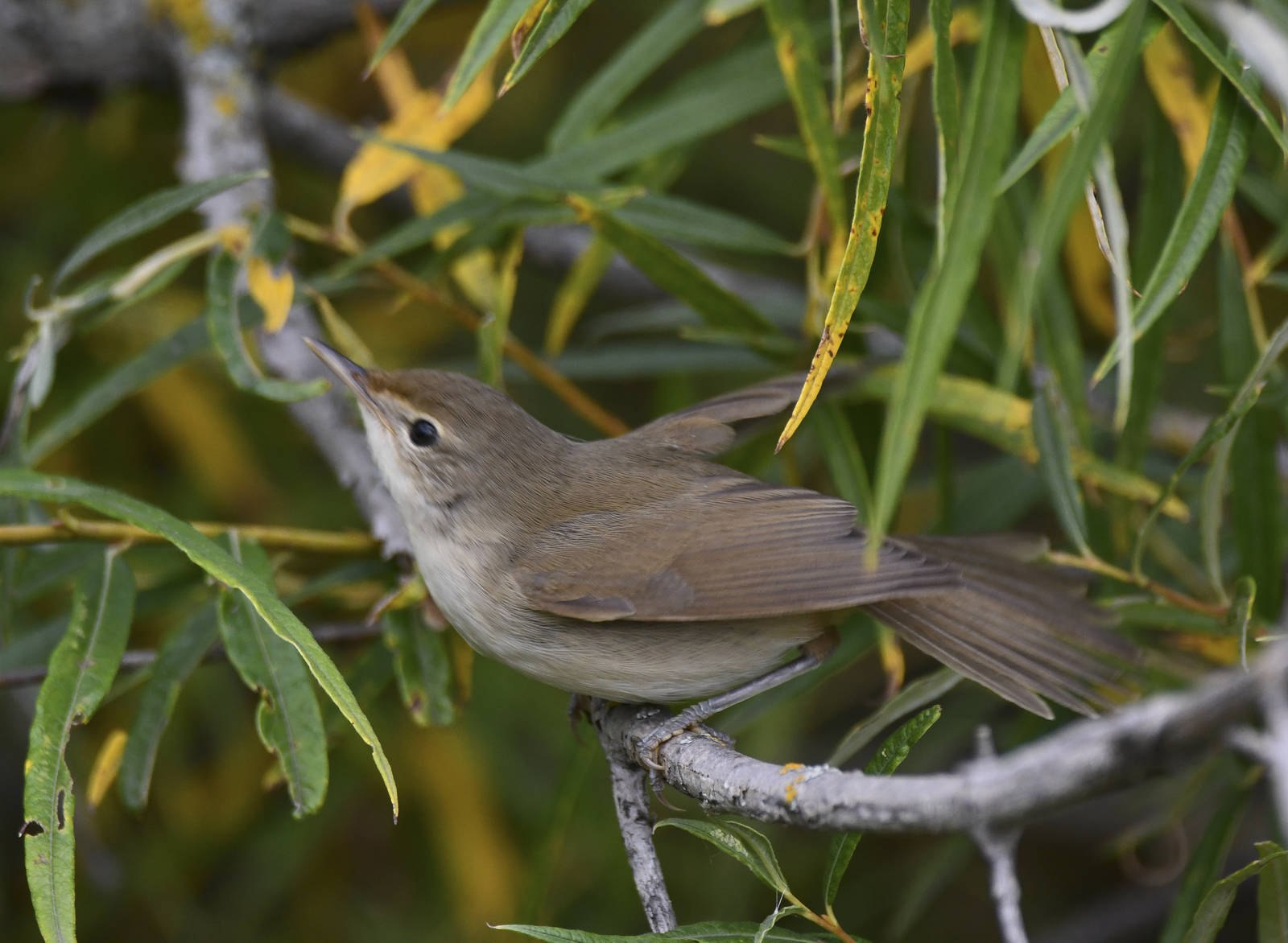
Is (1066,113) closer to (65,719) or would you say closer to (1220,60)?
(1220,60)

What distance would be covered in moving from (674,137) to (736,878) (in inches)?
93.3

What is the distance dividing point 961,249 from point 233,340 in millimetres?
1718

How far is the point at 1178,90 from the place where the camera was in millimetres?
2850

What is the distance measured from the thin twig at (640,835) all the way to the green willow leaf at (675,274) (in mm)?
1076

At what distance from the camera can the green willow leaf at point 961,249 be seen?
153 centimetres

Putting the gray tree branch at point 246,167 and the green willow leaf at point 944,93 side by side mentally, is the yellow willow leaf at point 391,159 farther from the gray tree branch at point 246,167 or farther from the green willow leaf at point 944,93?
the green willow leaf at point 944,93

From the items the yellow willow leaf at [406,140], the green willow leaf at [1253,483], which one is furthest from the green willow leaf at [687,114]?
the green willow leaf at [1253,483]

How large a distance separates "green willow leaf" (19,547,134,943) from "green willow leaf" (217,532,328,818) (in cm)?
21

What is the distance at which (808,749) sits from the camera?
4.69 meters

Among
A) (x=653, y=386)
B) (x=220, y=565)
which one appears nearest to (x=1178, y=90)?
(x=220, y=565)

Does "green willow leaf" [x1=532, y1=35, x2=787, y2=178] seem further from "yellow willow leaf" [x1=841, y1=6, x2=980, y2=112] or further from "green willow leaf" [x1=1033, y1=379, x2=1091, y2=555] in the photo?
"green willow leaf" [x1=1033, y1=379, x2=1091, y2=555]

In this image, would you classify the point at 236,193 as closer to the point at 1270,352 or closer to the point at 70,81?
the point at 70,81

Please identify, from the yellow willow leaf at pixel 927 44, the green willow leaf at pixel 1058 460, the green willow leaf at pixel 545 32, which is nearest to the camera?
the green willow leaf at pixel 545 32

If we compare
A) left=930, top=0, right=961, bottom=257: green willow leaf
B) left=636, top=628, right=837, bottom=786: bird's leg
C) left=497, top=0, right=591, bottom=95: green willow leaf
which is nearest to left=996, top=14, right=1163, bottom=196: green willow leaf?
left=930, top=0, right=961, bottom=257: green willow leaf
